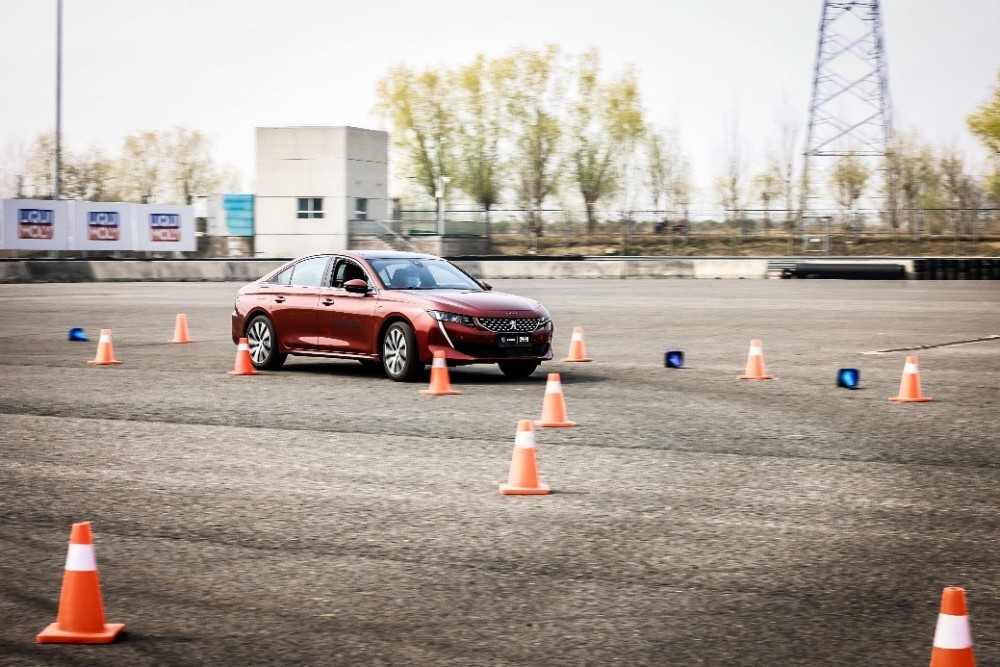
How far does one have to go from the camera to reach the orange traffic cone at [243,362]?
1705 cm

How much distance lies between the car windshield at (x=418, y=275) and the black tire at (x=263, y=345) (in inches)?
63.1

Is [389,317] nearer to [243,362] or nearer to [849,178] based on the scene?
[243,362]

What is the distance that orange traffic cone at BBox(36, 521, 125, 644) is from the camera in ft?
18.3

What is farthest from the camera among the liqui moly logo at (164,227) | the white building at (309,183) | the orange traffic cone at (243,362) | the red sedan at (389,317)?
the white building at (309,183)

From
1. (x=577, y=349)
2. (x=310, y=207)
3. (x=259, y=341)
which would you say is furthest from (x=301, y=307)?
(x=310, y=207)

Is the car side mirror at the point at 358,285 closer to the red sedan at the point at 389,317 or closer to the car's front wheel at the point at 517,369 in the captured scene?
the red sedan at the point at 389,317

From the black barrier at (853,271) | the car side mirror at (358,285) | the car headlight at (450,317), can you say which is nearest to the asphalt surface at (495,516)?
the car headlight at (450,317)

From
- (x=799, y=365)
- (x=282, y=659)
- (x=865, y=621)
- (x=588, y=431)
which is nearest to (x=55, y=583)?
(x=282, y=659)

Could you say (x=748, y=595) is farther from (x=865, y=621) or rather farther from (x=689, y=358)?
(x=689, y=358)

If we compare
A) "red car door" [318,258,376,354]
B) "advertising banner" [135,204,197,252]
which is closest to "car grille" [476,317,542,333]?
"red car door" [318,258,376,354]

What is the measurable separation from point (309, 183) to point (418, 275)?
2205 inches

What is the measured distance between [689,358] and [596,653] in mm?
14131

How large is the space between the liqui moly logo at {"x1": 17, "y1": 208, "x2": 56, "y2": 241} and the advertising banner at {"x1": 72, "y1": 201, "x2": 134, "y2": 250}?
1.06 meters

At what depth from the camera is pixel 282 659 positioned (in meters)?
5.51
